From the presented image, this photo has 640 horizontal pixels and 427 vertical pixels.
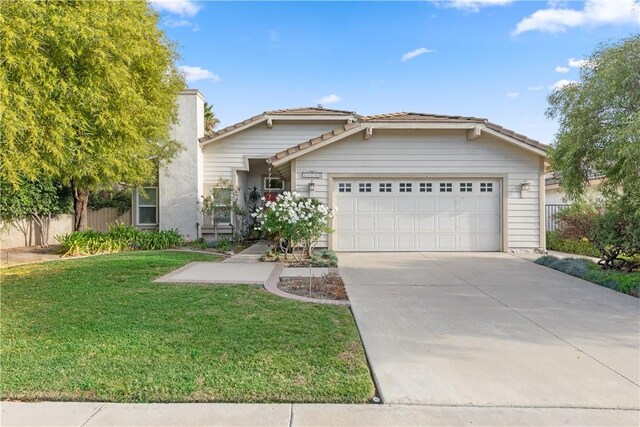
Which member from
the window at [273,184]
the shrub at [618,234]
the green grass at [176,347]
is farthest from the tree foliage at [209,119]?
the shrub at [618,234]

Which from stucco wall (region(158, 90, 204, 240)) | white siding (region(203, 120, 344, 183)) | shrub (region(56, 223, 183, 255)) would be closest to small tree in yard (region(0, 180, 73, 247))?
shrub (region(56, 223, 183, 255))

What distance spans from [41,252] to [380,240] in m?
11.5

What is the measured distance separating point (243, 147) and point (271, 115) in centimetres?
175

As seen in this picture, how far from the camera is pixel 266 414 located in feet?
9.20

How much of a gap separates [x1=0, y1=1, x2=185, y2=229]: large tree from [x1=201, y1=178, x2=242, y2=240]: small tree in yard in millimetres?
6614

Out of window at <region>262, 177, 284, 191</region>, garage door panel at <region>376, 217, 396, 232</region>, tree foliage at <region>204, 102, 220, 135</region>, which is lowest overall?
garage door panel at <region>376, 217, 396, 232</region>

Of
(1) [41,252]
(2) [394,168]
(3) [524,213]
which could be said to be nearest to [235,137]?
(2) [394,168]

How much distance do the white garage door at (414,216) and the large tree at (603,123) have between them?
316cm

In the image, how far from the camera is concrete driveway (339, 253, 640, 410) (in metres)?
3.15

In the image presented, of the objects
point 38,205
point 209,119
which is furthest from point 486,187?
point 209,119

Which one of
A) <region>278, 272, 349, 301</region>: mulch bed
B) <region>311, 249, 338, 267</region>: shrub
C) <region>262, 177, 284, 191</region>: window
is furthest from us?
<region>262, 177, 284, 191</region>: window

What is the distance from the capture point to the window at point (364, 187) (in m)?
11.7

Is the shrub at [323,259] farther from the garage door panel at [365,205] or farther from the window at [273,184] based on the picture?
the window at [273,184]

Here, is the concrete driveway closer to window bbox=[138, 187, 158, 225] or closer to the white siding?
the white siding
